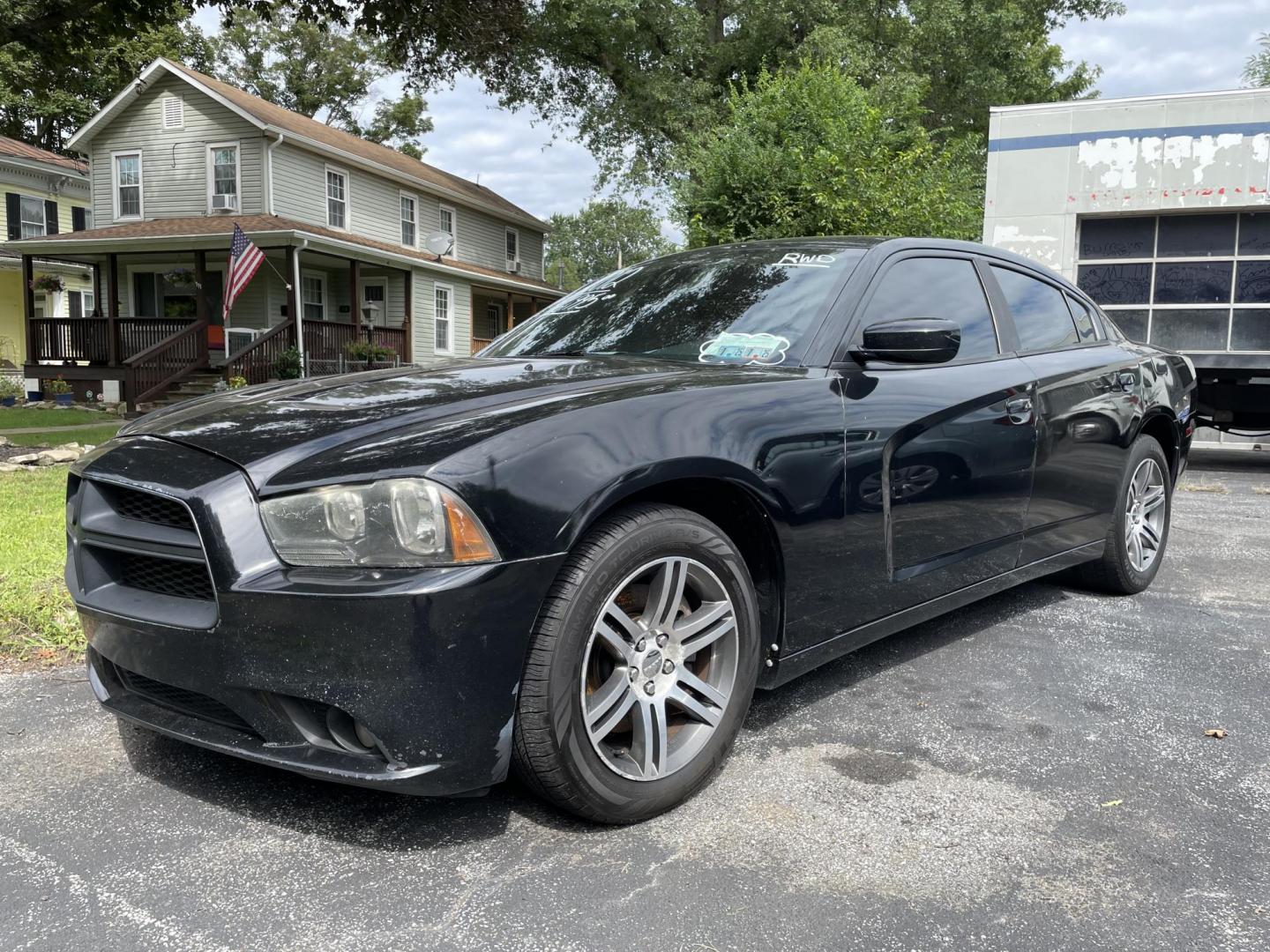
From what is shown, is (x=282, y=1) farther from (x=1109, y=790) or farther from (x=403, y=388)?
(x=1109, y=790)

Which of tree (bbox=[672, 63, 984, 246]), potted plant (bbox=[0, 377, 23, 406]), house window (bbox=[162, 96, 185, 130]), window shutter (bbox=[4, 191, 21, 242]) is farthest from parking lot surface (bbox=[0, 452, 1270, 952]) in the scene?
window shutter (bbox=[4, 191, 21, 242])

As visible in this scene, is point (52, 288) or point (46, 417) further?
point (52, 288)

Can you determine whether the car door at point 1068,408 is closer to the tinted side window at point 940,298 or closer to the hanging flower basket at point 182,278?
the tinted side window at point 940,298

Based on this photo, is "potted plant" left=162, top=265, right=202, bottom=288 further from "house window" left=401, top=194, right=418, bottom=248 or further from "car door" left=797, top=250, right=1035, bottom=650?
"car door" left=797, top=250, right=1035, bottom=650

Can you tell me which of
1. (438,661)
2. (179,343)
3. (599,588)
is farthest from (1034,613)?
(179,343)

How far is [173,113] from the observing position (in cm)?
2223

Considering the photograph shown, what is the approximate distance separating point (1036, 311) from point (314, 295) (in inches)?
870

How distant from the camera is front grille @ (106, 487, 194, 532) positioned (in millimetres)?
2320

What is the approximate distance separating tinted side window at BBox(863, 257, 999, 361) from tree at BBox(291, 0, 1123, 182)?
19.4m

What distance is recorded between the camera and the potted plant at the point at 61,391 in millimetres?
19922

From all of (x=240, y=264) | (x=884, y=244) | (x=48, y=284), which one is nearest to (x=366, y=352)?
(x=240, y=264)

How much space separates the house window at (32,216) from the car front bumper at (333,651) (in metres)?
30.1

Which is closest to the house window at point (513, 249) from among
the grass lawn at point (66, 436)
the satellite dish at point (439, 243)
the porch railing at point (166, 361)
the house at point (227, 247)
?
the house at point (227, 247)

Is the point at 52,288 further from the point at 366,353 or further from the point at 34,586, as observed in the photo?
the point at 34,586
